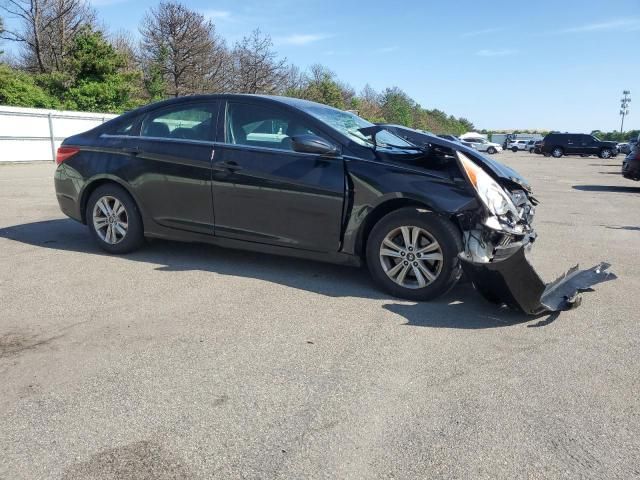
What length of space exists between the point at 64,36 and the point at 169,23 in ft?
23.7

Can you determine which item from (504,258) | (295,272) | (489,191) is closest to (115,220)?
(295,272)

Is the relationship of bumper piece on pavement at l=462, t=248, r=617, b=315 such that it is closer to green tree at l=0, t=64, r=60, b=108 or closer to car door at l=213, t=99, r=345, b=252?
car door at l=213, t=99, r=345, b=252

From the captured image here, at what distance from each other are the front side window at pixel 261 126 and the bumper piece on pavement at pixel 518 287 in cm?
198

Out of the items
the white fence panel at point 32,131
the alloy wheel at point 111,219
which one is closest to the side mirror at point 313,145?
the alloy wheel at point 111,219

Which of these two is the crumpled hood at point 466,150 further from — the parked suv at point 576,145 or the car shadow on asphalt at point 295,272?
the parked suv at point 576,145

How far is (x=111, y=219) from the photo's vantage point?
6.09 metres

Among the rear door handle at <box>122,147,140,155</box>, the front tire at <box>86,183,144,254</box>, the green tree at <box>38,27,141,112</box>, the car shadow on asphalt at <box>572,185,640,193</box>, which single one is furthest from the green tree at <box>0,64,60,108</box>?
the car shadow on asphalt at <box>572,185,640,193</box>

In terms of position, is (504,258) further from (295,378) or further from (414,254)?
(295,378)

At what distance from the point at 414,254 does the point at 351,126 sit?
156cm

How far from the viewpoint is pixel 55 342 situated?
380 cm

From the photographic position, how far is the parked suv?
4619 centimetres

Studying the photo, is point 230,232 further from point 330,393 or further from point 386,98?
point 386,98

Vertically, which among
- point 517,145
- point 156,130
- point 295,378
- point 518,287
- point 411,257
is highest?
point 156,130

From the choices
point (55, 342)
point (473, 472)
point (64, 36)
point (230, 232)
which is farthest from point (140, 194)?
point (64, 36)
